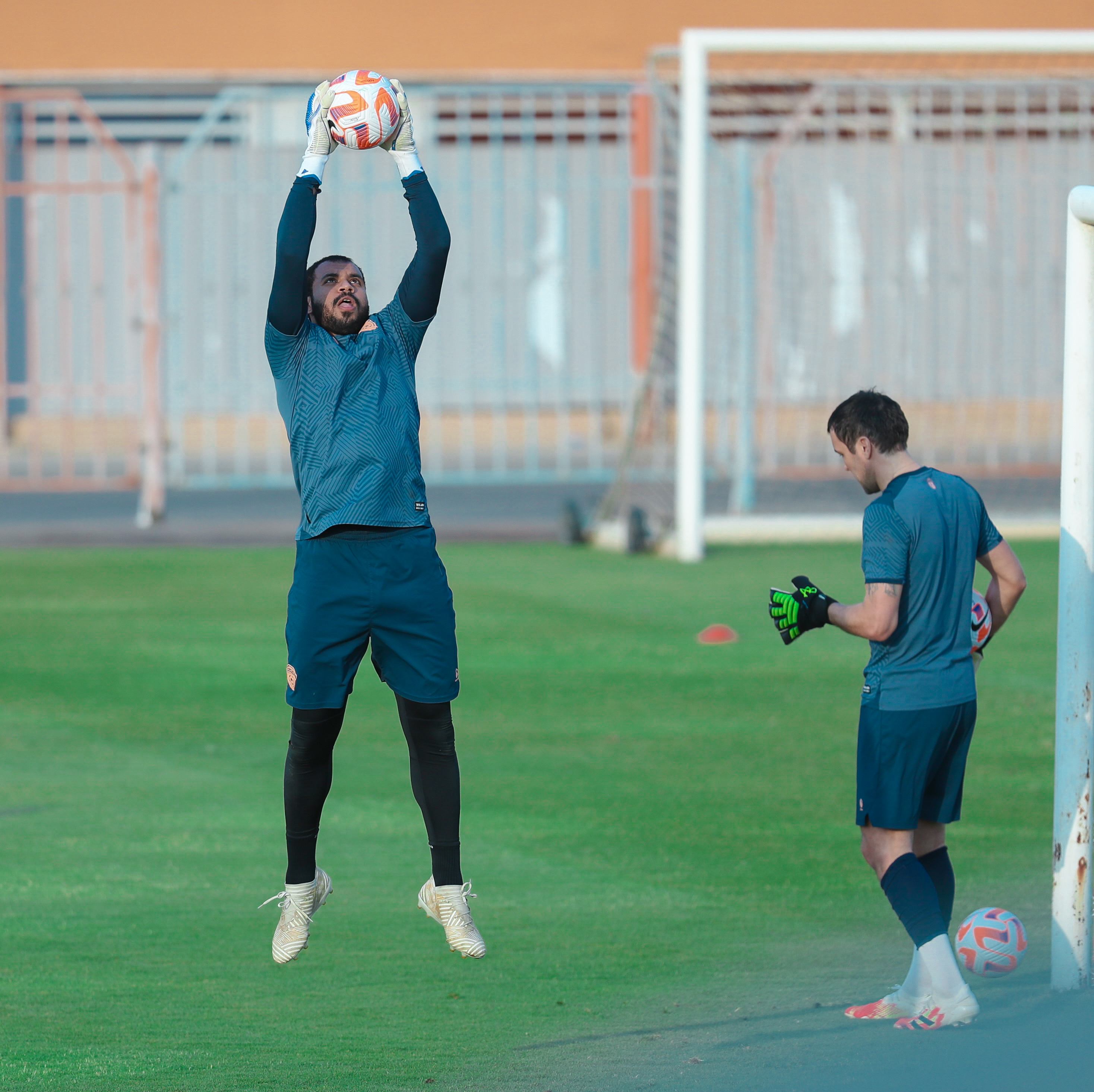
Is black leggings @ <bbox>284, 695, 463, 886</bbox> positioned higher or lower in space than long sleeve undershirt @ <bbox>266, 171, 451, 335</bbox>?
lower

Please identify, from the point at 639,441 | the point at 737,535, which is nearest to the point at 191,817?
the point at 737,535

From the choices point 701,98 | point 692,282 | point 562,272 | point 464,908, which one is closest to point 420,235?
point 464,908

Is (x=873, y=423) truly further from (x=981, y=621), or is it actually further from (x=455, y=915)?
(x=455, y=915)

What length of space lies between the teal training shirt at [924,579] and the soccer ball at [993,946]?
72 centimetres

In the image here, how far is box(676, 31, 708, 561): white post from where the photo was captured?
13586 millimetres

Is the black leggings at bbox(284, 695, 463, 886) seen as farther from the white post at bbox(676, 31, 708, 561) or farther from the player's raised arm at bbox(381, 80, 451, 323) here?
the white post at bbox(676, 31, 708, 561)

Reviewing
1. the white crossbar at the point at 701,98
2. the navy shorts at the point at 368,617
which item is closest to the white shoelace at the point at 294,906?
the navy shorts at the point at 368,617

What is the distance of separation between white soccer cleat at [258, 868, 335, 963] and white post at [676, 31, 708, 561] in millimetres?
9263

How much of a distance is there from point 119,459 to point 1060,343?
11.6 meters

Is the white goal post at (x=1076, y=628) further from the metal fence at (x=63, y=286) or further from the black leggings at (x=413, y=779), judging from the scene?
the metal fence at (x=63, y=286)

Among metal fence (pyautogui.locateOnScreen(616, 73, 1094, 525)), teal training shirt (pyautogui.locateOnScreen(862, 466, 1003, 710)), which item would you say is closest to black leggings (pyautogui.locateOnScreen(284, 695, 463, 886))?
teal training shirt (pyautogui.locateOnScreen(862, 466, 1003, 710))

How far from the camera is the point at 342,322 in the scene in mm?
4664

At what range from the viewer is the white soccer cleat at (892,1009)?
175 inches

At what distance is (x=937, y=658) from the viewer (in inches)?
174
